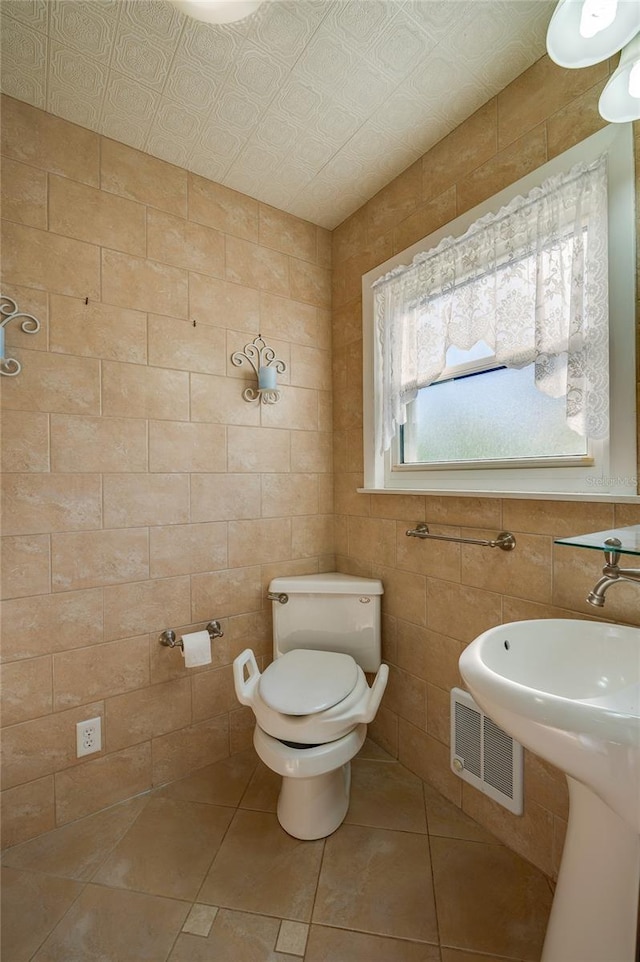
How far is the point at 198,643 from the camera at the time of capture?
1.62m

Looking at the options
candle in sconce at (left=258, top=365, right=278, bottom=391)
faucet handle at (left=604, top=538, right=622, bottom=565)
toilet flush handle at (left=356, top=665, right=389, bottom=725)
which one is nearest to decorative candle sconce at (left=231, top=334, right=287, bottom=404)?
candle in sconce at (left=258, top=365, right=278, bottom=391)

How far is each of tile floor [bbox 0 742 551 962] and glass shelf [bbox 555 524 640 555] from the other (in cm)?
108

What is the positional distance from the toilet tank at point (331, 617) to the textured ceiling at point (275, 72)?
175cm

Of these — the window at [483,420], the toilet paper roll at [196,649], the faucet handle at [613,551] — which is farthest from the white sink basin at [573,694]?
the toilet paper roll at [196,649]

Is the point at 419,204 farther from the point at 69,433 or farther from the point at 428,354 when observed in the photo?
the point at 69,433

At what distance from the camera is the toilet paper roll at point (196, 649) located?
159 cm

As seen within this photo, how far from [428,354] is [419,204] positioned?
0.63 m

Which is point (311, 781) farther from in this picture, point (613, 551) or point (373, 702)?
point (613, 551)

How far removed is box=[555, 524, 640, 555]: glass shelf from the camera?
0.77m

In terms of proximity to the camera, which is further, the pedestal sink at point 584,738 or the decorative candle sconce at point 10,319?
the decorative candle sconce at point 10,319

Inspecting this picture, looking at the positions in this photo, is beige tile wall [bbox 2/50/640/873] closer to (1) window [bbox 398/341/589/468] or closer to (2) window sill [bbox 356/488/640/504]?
(2) window sill [bbox 356/488/640/504]

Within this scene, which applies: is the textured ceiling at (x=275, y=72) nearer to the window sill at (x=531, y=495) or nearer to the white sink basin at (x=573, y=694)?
the window sill at (x=531, y=495)

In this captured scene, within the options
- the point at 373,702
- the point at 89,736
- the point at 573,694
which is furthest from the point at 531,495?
the point at 89,736

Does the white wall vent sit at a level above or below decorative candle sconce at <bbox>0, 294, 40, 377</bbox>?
below
